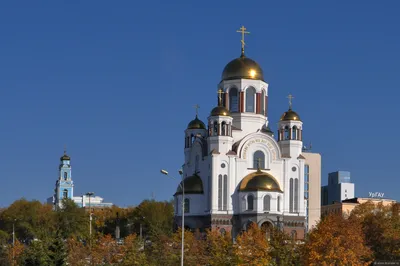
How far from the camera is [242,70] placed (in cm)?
9725

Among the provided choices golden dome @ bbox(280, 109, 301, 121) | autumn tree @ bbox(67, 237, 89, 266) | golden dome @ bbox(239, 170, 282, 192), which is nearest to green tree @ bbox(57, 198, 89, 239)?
golden dome @ bbox(239, 170, 282, 192)

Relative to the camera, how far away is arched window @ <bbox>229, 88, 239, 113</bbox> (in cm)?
9738

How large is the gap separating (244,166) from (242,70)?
10.7 m

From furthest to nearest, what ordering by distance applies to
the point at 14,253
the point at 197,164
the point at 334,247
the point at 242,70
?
the point at 197,164 → the point at 242,70 → the point at 14,253 → the point at 334,247

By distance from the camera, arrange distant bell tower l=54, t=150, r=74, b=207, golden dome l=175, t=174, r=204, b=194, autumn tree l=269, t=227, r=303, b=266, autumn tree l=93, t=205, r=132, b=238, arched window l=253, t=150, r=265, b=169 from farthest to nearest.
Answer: distant bell tower l=54, t=150, r=74, b=207 < autumn tree l=93, t=205, r=132, b=238 < arched window l=253, t=150, r=265, b=169 < golden dome l=175, t=174, r=204, b=194 < autumn tree l=269, t=227, r=303, b=266

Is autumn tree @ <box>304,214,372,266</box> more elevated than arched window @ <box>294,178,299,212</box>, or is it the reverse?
arched window @ <box>294,178,299,212</box>

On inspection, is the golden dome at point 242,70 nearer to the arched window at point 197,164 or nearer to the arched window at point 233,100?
the arched window at point 233,100

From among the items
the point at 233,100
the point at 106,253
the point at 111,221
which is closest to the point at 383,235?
the point at 106,253

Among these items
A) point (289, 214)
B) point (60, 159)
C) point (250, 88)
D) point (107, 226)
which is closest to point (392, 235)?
point (289, 214)

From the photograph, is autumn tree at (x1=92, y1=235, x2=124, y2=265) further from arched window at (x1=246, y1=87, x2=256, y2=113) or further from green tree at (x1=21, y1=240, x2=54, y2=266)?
arched window at (x1=246, y1=87, x2=256, y2=113)

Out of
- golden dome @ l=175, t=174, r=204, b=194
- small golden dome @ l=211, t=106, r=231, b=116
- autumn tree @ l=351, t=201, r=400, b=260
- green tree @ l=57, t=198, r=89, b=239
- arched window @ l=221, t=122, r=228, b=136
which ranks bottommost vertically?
autumn tree @ l=351, t=201, r=400, b=260

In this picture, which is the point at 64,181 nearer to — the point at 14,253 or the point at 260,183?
the point at 260,183

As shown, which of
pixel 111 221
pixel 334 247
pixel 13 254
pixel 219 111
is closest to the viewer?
pixel 334 247

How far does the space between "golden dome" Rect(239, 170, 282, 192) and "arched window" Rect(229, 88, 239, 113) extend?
8780 millimetres
